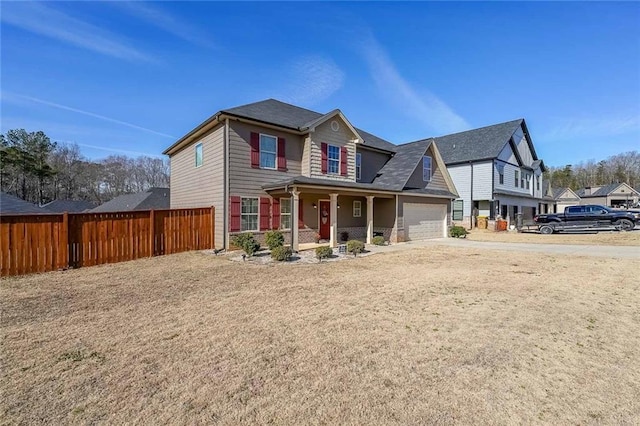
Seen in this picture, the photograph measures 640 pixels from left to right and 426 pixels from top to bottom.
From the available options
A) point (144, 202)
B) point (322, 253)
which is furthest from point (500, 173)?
point (144, 202)

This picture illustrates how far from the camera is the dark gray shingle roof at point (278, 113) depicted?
1345 centimetres

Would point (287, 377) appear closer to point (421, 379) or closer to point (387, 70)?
point (421, 379)

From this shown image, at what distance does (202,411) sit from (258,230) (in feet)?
36.5

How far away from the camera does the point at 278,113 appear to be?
50.5 feet

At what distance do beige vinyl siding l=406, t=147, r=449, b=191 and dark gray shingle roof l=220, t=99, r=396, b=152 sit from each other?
2.90 meters

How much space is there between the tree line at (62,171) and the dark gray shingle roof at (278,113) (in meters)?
39.8

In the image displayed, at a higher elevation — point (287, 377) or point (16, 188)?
point (16, 188)

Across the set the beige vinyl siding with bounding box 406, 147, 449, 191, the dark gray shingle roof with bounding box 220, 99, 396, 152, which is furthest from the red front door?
the beige vinyl siding with bounding box 406, 147, 449, 191

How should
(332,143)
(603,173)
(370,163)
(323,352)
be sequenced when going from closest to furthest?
(323,352) → (332,143) → (370,163) → (603,173)

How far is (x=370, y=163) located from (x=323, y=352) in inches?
643

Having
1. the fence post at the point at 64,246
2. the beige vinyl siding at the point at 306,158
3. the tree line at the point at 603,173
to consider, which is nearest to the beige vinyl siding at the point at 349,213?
the beige vinyl siding at the point at 306,158

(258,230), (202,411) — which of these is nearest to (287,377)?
(202,411)

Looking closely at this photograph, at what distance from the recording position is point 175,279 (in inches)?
307

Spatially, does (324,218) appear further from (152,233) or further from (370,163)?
(152,233)
